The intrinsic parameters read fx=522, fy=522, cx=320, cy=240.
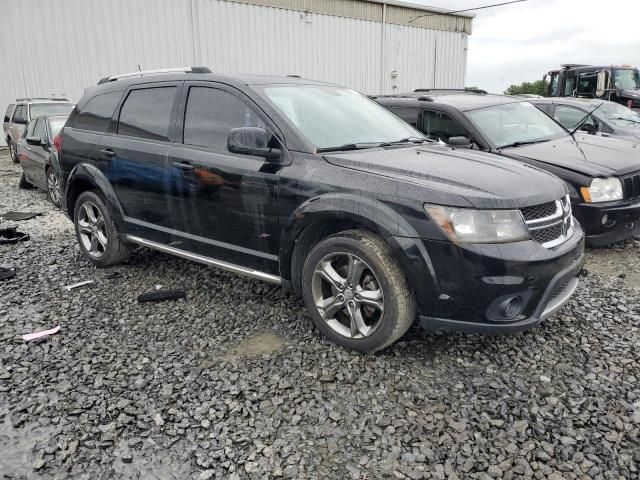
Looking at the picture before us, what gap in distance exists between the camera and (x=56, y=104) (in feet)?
42.4

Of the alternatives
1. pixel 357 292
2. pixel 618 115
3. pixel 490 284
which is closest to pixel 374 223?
pixel 357 292

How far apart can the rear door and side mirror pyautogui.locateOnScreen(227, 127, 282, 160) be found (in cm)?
88

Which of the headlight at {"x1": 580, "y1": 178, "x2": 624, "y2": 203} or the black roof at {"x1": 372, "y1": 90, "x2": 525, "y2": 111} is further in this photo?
the black roof at {"x1": 372, "y1": 90, "x2": 525, "y2": 111}

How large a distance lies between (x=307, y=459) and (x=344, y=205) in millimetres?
1445

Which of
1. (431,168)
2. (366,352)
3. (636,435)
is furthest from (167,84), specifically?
(636,435)

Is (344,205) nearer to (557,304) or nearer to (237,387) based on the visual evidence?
(237,387)

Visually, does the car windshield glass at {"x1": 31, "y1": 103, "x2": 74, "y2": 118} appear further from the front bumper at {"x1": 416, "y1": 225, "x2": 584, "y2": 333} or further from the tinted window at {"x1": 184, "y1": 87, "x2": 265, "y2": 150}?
the front bumper at {"x1": 416, "y1": 225, "x2": 584, "y2": 333}

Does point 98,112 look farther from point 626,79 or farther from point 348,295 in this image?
point 626,79

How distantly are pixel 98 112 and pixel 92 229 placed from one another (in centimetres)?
112

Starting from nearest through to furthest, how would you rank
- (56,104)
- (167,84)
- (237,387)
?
1. (237,387)
2. (167,84)
3. (56,104)

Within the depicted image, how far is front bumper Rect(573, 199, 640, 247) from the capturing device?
498cm

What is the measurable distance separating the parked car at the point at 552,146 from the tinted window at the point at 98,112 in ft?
10.5

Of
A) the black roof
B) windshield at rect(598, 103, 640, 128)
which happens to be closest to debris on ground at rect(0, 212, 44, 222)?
the black roof

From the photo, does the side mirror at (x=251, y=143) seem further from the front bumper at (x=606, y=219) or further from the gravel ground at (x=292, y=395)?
the front bumper at (x=606, y=219)
